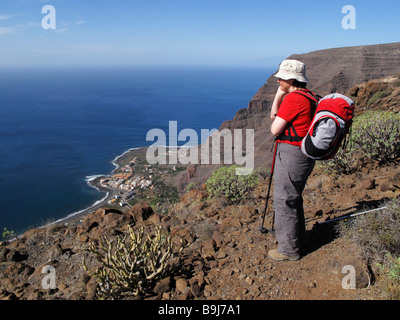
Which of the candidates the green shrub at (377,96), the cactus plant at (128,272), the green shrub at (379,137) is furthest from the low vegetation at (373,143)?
the green shrub at (377,96)

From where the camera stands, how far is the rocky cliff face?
43281mm

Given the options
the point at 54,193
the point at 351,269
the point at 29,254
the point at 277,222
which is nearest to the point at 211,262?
the point at 277,222

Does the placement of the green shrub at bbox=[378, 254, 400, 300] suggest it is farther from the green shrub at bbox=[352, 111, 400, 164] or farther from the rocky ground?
the green shrub at bbox=[352, 111, 400, 164]

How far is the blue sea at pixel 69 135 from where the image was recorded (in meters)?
37.3

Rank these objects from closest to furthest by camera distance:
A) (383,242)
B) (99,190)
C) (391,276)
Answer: (391,276) < (383,242) < (99,190)

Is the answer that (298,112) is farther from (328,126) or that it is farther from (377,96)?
(377,96)

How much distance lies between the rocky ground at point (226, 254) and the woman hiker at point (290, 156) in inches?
11.9

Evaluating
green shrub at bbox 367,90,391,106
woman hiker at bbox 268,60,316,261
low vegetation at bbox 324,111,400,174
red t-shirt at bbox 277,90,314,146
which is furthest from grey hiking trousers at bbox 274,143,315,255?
green shrub at bbox 367,90,391,106

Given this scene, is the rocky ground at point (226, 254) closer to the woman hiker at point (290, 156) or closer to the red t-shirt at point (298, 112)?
the woman hiker at point (290, 156)

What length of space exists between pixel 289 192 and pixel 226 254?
3.60ft

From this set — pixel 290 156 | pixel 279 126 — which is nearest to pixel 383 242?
pixel 290 156

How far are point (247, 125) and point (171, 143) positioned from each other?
1011 inches

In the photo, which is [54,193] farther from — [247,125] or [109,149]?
[247,125]

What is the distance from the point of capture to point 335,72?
4672cm
